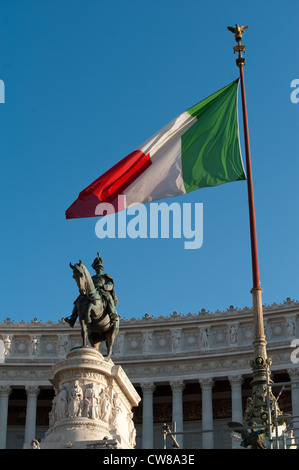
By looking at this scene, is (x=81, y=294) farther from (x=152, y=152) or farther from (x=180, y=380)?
(x=180, y=380)

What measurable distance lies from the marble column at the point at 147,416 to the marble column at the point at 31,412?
25.2 feet

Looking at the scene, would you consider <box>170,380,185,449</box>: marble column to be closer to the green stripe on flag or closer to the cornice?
the cornice

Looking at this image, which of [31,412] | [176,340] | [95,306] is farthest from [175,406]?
[95,306]

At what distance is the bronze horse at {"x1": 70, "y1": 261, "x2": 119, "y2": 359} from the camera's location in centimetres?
2658

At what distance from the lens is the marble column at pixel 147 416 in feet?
188

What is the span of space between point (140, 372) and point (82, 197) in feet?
114

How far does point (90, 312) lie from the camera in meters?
26.9

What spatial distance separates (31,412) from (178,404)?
10.5 m

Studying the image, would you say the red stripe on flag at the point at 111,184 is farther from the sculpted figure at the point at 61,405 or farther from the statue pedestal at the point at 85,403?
the sculpted figure at the point at 61,405

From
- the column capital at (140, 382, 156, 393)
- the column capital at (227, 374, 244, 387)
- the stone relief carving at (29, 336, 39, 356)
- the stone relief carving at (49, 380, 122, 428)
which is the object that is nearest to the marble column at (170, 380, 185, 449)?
the column capital at (140, 382, 156, 393)

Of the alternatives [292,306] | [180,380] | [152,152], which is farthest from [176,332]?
[152,152]

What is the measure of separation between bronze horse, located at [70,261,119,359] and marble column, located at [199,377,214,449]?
30.6m

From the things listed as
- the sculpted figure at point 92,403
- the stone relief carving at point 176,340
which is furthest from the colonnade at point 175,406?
the sculpted figure at point 92,403

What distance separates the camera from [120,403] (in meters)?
26.7
